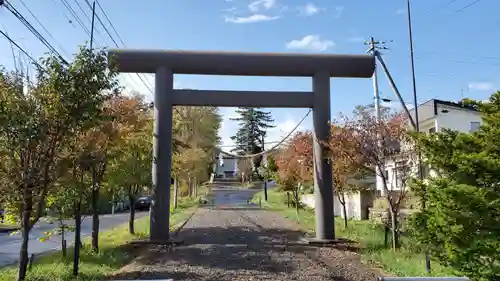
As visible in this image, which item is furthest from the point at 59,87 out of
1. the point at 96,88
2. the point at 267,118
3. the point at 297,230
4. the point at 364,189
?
the point at 267,118

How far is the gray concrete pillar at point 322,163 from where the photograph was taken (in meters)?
12.9

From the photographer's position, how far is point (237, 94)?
1309 centimetres

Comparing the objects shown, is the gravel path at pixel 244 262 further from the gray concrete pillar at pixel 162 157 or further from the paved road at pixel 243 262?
the gray concrete pillar at pixel 162 157

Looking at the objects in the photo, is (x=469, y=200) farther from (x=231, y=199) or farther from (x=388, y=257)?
(x=231, y=199)

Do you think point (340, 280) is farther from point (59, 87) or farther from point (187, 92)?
point (187, 92)

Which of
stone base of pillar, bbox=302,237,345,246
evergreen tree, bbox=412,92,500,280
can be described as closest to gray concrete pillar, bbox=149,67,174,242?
stone base of pillar, bbox=302,237,345,246

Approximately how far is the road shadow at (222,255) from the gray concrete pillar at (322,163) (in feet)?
3.30

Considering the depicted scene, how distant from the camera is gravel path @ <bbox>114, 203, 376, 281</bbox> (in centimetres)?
820

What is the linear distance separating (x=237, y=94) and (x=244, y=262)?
549 cm

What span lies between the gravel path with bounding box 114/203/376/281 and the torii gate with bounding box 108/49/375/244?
1.39 m

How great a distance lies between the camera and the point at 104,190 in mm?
12859

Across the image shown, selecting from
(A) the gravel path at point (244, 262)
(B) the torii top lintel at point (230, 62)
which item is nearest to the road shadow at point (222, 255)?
(A) the gravel path at point (244, 262)

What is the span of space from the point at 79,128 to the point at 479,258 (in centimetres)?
651

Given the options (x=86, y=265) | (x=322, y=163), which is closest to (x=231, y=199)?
(x=322, y=163)
